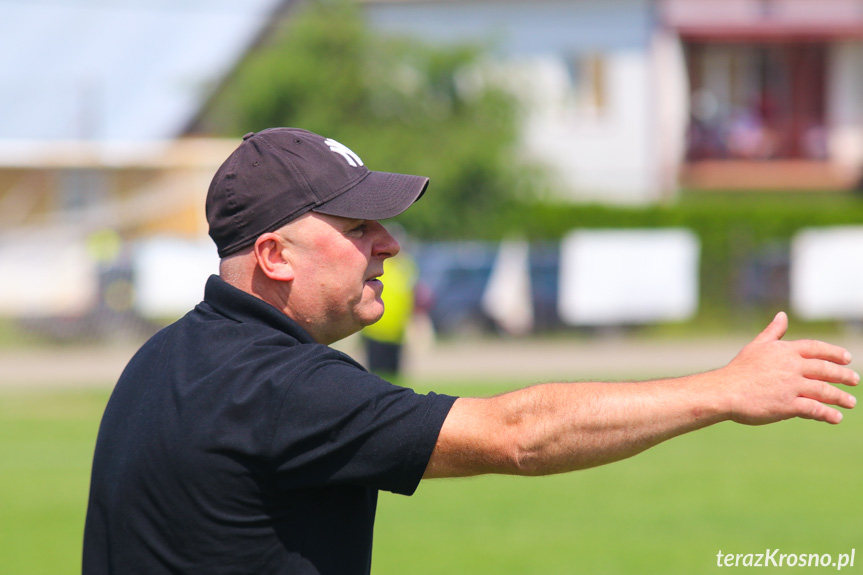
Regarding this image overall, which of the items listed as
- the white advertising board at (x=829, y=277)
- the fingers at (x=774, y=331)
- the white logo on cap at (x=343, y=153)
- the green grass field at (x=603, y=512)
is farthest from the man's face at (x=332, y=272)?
the white advertising board at (x=829, y=277)

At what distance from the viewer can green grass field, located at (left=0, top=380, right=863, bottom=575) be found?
7004 mm

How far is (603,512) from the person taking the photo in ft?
27.3

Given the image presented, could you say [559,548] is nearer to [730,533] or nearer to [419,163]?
[730,533]

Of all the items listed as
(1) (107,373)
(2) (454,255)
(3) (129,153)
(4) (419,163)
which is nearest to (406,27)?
(4) (419,163)

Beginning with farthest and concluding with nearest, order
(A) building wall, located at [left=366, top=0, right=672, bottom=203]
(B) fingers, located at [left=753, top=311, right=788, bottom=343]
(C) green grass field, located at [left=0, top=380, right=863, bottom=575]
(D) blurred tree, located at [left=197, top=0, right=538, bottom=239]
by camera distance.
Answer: (A) building wall, located at [left=366, top=0, right=672, bottom=203] < (D) blurred tree, located at [left=197, top=0, right=538, bottom=239] < (C) green grass field, located at [left=0, top=380, right=863, bottom=575] < (B) fingers, located at [left=753, top=311, right=788, bottom=343]

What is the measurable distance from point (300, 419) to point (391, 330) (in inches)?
463

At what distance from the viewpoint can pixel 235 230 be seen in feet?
7.61

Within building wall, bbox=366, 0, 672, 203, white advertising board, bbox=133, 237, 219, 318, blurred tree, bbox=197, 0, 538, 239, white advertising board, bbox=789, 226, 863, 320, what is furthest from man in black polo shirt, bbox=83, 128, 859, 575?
building wall, bbox=366, 0, 672, 203

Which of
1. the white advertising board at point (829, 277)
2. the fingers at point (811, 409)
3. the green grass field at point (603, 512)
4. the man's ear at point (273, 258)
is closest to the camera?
the fingers at point (811, 409)

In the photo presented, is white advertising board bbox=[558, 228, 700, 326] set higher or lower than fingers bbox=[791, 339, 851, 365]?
higher

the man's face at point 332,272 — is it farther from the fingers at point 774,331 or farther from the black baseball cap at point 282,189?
the fingers at point 774,331

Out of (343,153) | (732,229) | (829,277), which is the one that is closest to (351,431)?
(343,153)

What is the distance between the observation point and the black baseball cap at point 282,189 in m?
2.27

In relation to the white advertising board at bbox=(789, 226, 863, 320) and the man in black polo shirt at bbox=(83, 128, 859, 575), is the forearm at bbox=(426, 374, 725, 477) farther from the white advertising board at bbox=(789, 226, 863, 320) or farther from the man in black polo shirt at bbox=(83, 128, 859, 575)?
the white advertising board at bbox=(789, 226, 863, 320)
